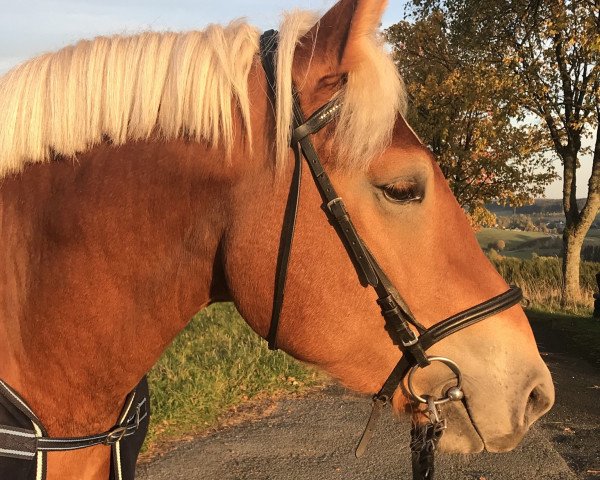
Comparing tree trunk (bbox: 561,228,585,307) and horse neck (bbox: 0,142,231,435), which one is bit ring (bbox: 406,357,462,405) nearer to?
horse neck (bbox: 0,142,231,435)

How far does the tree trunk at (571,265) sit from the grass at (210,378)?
9.08m

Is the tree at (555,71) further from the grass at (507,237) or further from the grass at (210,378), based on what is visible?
the grass at (507,237)

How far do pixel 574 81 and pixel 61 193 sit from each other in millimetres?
14406

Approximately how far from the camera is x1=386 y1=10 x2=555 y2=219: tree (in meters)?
16.0

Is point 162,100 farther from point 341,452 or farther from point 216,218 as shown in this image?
point 341,452

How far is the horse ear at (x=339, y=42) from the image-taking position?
63.2 inches

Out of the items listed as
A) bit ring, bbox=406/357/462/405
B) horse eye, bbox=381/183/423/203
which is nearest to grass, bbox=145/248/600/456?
bit ring, bbox=406/357/462/405

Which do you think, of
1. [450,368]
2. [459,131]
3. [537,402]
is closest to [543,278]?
[459,131]

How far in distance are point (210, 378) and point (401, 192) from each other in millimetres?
4934

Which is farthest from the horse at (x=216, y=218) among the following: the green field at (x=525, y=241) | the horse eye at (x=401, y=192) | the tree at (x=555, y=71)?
the green field at (x=525, y=241)

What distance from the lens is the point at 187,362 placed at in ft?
21.0

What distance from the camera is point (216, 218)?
164 centimetres

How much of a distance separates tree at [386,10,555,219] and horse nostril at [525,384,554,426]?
14172 millimetres

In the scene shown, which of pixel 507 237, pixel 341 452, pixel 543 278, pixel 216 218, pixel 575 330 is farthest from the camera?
pixel 507 237
